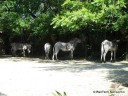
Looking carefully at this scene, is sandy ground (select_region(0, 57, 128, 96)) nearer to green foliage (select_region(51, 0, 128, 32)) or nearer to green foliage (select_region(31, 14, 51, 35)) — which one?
green foliage (select_region(51, 0, 128, 32))

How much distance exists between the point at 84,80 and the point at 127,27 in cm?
Result: 844

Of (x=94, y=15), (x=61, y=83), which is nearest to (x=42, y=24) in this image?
(x=94, y=15)

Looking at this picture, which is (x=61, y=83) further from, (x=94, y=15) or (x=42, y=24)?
(x=42, y=24)

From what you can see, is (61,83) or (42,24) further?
(42,24)

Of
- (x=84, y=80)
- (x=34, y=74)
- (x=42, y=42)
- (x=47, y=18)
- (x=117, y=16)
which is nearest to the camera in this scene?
(x=84, y=80)

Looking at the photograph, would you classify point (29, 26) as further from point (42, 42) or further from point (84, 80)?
point (84, 80)

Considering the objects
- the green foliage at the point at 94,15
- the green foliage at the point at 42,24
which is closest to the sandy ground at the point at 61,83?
the green foliage at the point at 94,15

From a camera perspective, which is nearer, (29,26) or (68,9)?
(68,9)

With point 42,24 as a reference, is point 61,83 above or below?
below

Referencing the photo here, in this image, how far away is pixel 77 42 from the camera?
2352 cm

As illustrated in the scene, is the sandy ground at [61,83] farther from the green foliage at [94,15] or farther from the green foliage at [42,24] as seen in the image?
the green foliage at [42,24]

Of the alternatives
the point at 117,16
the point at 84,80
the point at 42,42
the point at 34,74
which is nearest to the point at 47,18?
the point at 42,42

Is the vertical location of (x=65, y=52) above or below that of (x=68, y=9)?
below

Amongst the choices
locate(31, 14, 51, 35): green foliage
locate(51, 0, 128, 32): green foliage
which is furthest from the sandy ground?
locate(31, 14, 51, 35): green foliage
